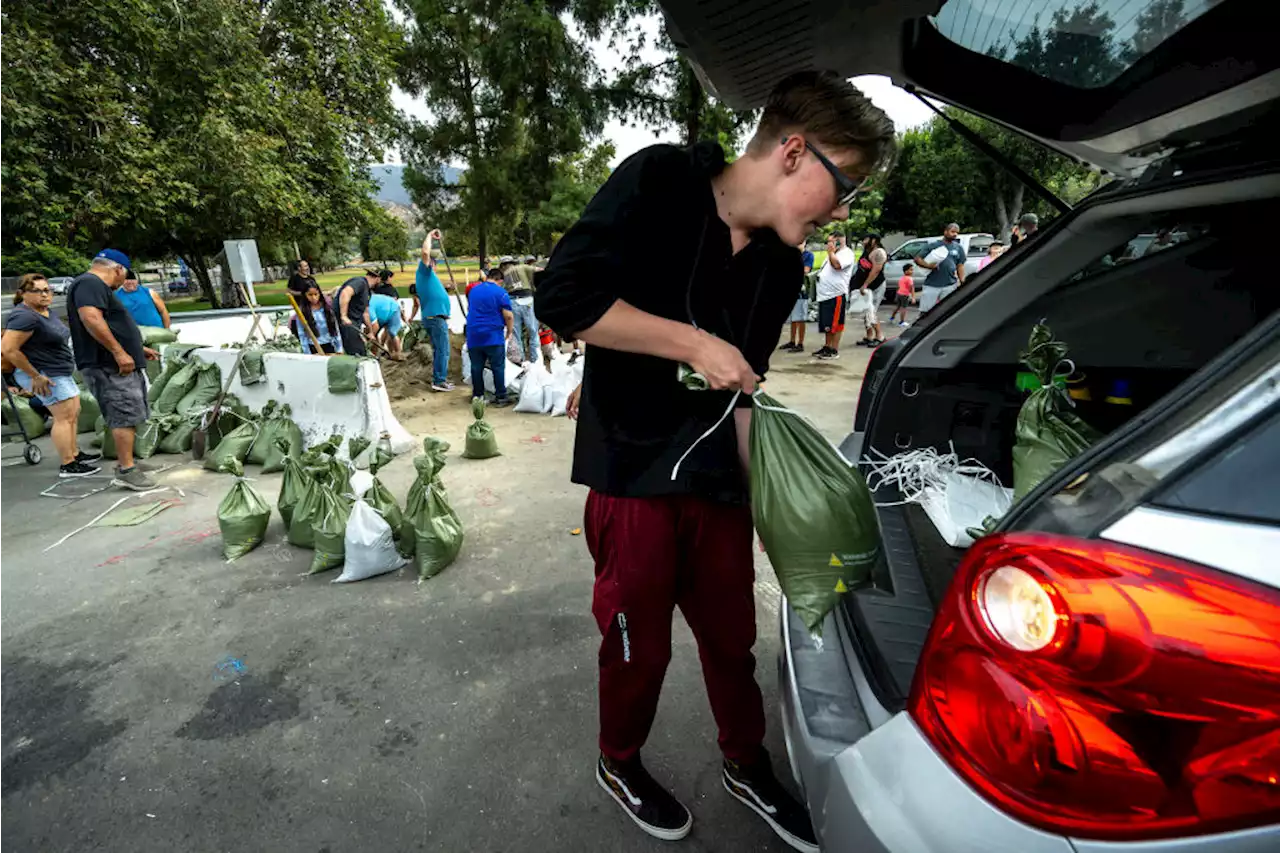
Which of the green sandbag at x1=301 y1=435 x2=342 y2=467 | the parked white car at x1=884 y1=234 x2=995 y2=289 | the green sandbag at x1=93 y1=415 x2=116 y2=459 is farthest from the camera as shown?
the parked white car at x1=884 y1=234 x2=995 y2=289

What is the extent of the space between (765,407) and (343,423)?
4745mm

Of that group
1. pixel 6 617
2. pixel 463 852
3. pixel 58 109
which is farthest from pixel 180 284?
pixel 463 852

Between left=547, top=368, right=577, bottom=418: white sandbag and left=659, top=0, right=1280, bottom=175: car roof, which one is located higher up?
left=659, top=0, right=1280, bottom=175: car roof

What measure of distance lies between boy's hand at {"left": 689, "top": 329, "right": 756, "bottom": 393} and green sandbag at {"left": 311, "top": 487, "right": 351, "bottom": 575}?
2.69 meters

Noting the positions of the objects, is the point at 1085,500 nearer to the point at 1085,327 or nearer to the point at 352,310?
the point at 1085,327

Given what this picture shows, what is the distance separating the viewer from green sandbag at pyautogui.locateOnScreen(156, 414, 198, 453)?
18.9 feet

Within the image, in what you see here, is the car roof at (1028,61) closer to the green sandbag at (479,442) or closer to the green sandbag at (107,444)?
the green sandbag at (479,442)

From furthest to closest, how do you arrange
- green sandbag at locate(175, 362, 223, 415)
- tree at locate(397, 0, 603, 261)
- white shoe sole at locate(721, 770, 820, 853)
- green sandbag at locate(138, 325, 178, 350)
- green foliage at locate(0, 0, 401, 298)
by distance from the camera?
tree at locate(397, 0, 603, 261) < green foliage at locate(0, 0, 401, 298) < green sandbag at locate(138, 325, 178, 350) < green sandbag at locate(175, 362, 223, 415) < white shoe sole at locate(721, 770, 820, 853)

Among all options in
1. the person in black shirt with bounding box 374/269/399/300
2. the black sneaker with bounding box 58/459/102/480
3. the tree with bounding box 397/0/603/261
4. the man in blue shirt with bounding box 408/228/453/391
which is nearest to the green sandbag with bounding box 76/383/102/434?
the black sneaker with bounding box 58/459/102/480

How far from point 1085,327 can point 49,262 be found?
32801mm

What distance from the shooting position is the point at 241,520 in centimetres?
357

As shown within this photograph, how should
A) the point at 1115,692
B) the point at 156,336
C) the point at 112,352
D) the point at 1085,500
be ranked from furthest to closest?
the point at 156,336, the point at 112,352, the point at 1085,500, the point at 1115,692

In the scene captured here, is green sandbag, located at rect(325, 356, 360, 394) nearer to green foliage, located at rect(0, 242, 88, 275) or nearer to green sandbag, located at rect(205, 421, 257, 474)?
green sandbag, located at rect(205, 421, 257, 474)

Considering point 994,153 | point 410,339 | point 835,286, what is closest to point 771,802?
point 994,153
